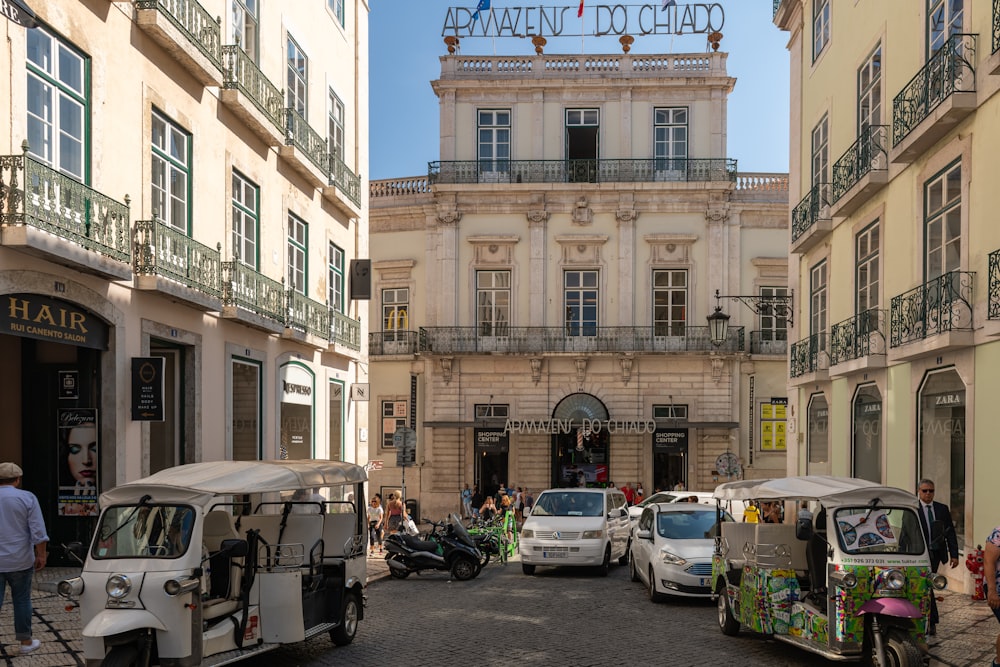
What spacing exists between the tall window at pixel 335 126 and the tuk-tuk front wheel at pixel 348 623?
15025mm

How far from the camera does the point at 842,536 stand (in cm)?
970

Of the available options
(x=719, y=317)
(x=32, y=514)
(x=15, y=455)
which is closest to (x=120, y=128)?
(x=15, y=455)

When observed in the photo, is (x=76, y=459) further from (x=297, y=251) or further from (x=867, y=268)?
(x=867, y=268)

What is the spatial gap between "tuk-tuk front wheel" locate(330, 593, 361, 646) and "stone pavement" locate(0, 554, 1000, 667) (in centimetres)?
261

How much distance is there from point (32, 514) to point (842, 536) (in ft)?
24.6

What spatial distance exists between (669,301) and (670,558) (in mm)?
23896

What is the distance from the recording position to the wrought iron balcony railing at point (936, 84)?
1539 cm

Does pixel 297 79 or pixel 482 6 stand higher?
pixel 482 6

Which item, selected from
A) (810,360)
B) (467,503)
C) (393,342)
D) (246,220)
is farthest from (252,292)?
(393,342)

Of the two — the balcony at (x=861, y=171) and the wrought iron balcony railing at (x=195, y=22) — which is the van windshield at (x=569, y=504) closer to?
the balcony at (x=861, y=171)

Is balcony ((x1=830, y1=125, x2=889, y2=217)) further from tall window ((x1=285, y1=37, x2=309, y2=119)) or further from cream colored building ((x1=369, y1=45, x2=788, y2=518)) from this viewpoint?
cream colored building ((x1=369, y1=45, x2=788, y2=518))

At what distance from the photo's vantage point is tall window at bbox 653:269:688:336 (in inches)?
1486

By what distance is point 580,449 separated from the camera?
3734cm

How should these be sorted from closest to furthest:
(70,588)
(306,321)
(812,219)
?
1. (70,588)
2. (306,321)
3. (812,219)
